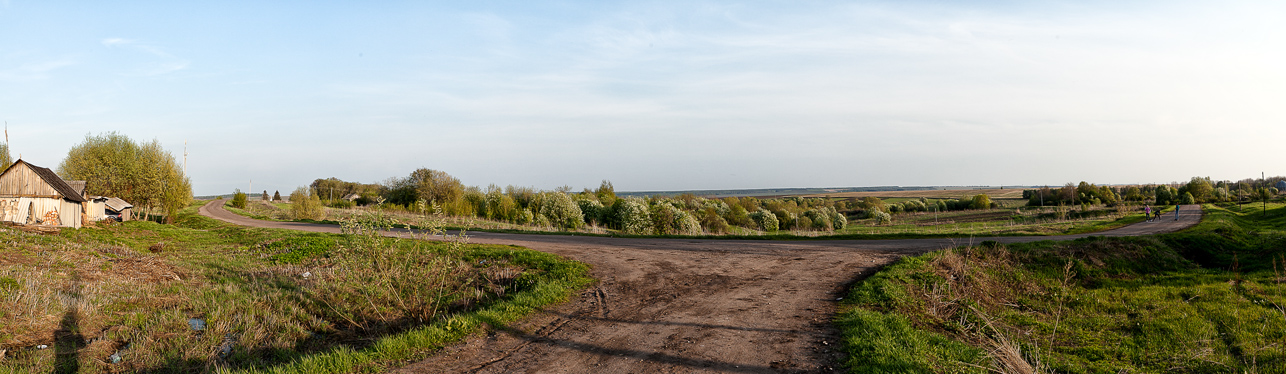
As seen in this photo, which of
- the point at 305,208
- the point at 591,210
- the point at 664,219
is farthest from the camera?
the point at 305,208

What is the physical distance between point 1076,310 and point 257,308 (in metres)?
15.3

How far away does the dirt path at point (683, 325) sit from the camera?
6246 mm

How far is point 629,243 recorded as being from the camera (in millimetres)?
20422

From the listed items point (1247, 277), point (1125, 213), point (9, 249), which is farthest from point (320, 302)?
point (1125, 213)

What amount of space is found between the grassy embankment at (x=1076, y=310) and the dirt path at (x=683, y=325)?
673 mm

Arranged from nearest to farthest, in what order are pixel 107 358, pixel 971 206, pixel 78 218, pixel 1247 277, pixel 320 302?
pixel 107 358 → pixel 320 302 → pixel 1247 277 → pixel 78 218 → pixel 971 206

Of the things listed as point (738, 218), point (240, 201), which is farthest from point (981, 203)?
point (240, 201)

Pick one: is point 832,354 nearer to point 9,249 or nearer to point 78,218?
point 9,249

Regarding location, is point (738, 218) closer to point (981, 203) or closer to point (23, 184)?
point (981, 203)

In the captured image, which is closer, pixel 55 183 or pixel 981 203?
pixel 55 183

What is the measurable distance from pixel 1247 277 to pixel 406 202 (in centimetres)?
5499

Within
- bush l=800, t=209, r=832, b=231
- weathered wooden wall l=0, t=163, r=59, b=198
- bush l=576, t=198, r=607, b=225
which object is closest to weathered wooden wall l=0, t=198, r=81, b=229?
weathered wooden wall l=0, t=163, r=59, b=198

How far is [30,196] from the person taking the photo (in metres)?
26.7

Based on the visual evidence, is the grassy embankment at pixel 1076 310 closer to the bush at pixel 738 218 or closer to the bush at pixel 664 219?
the bush at pixel 664 219
